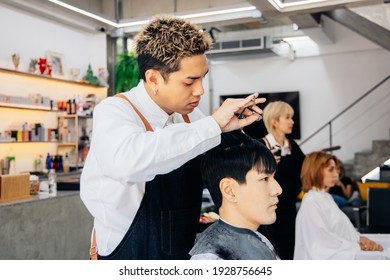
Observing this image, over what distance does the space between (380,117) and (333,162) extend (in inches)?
174

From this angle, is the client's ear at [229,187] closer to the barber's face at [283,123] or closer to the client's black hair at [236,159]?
the client's black hair at [236,159]

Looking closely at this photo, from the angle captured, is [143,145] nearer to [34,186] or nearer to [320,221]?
[320,221]

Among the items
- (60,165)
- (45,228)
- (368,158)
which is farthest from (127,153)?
(368,158)

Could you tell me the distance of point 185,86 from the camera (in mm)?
1088

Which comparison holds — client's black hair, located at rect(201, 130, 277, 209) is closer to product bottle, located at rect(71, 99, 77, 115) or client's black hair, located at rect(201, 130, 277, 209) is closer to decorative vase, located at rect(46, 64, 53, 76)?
decorative vase, located at rect(46, 64, 53, 76)

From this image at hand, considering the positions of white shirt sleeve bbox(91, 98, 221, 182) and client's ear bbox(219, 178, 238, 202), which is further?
client's ear bbox(219, 178, 238, 202)

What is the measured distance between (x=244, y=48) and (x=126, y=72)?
2.45 meters

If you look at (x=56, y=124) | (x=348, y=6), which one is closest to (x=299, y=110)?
(x=348, y=6)

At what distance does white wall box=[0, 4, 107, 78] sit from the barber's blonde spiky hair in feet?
11.7

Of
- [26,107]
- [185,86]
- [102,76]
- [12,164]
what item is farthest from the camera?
[102,76]

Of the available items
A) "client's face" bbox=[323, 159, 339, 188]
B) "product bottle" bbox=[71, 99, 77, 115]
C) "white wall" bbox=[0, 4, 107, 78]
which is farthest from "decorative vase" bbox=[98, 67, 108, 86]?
"client's face" bbox=[323, 159, 339, 188]

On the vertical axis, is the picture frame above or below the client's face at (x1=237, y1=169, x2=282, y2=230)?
above

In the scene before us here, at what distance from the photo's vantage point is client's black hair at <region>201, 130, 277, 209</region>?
1.17 m

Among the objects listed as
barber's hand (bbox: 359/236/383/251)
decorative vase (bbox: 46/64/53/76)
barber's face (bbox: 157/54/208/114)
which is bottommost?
barber's hand (bbox: 359/236/383/251)
